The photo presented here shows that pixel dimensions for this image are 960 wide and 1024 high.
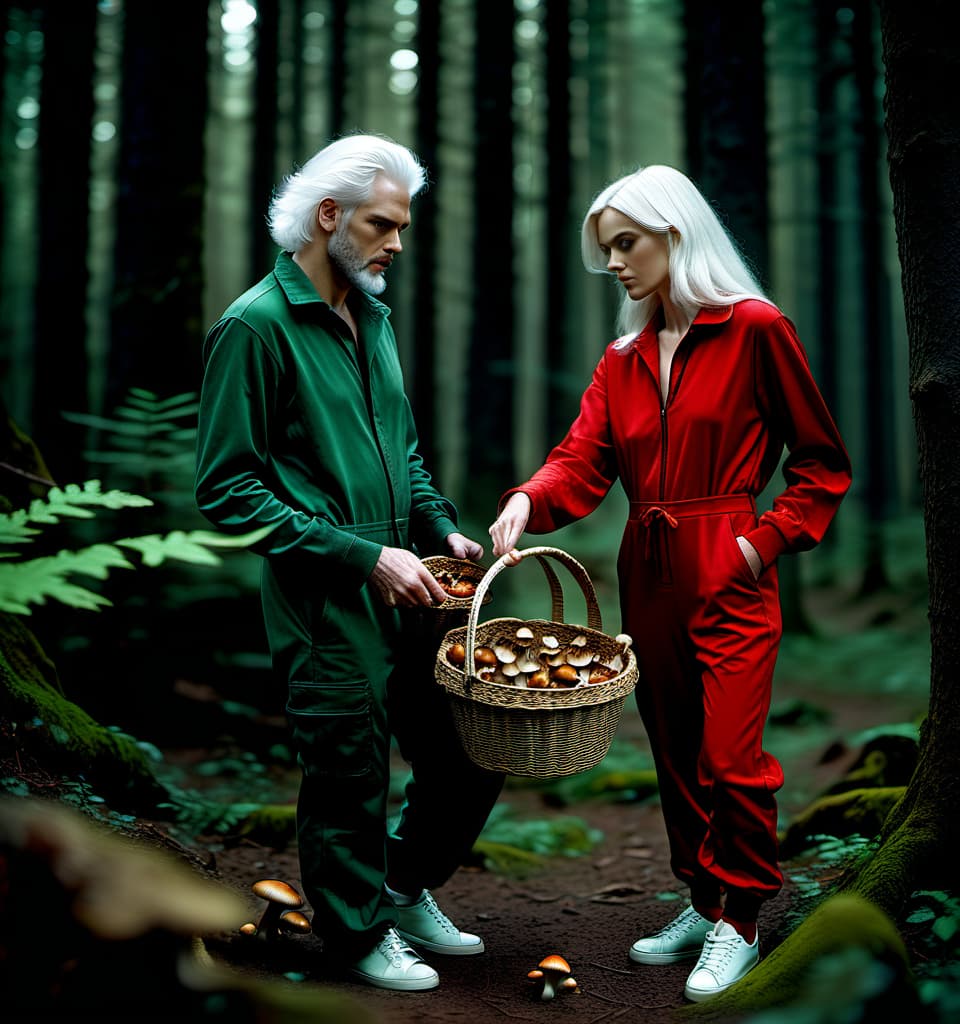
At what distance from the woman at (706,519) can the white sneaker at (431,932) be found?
0.66 m

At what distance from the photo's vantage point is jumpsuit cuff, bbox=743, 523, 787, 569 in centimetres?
327

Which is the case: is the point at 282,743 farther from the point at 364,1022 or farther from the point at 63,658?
the point at 364,1022

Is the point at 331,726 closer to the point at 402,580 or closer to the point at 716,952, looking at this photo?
the point at 402,580

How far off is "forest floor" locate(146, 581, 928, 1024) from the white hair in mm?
2530

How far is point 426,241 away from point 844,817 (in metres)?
9.01

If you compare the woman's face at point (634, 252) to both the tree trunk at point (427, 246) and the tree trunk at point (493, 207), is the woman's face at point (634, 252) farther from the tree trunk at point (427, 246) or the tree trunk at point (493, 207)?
the tree trunk at point (427, 246)

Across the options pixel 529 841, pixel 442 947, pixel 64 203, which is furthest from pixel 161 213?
pixel 442 947

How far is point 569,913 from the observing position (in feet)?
14.2

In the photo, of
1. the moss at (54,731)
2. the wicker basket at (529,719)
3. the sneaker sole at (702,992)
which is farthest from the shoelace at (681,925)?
the moss at (54,731)

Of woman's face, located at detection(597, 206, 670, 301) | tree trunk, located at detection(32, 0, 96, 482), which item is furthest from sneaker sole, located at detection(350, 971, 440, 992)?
tree trunk, located at detection(32, 0, 96, 482)

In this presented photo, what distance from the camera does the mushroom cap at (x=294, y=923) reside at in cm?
345

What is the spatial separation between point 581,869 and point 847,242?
15545mm

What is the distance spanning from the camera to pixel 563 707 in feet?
9.58

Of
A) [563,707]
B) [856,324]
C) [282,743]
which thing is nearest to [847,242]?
[856,324]
